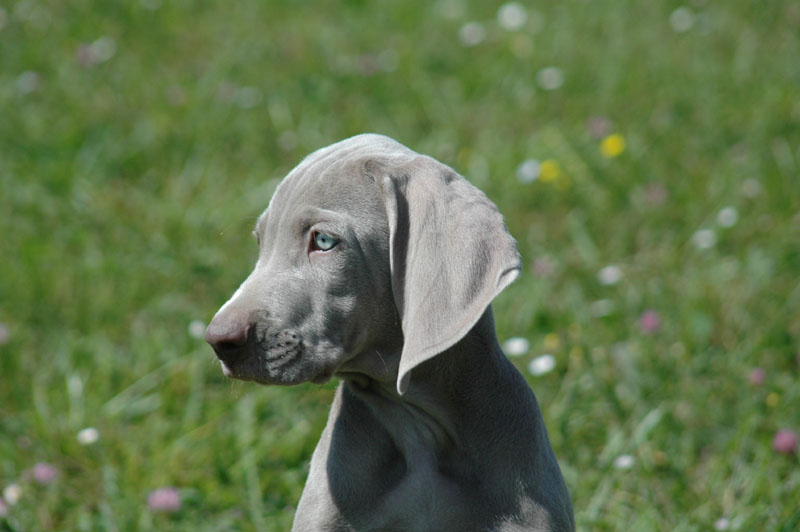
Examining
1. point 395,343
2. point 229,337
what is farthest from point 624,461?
point 229,337

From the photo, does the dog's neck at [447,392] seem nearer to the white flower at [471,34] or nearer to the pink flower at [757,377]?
the pink flower at [757,377]

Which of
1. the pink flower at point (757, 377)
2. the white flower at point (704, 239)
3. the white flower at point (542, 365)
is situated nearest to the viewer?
the pink flower at point (757, 377)

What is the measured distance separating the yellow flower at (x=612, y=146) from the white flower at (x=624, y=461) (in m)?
2.19

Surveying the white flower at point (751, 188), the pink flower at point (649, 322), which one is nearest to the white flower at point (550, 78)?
the white flower at point (751, 188)

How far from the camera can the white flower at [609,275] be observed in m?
4.67

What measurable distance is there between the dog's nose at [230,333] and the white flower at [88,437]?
4.94ft

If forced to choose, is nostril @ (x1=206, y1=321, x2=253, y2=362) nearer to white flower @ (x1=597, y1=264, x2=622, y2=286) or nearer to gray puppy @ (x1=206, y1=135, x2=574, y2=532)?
gray puppy @ (x1=206, y1=135, x2=574, y2=532)

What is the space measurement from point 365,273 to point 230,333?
0.37 meters

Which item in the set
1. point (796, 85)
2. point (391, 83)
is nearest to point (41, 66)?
point (391, 83)

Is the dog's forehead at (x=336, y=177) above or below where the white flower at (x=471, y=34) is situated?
above

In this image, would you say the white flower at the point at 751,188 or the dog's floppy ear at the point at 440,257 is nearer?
the dog's floppy ear at the point at 440,257

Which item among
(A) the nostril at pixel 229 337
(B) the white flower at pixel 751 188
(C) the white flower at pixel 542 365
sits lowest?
(B) the white flower at pixel 751 188

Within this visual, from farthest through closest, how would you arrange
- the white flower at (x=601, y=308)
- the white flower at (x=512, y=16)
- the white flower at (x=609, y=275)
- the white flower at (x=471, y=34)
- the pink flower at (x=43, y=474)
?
1. the white flower at (x=512, y=16)
2. the white flower at (x=471, y=34)
3. the white flower at (x=609, y=275)
4. the white flower at (x=601, y=308)
5. the pink flower at (x=43, y=474)

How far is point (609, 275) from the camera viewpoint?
4.72m
